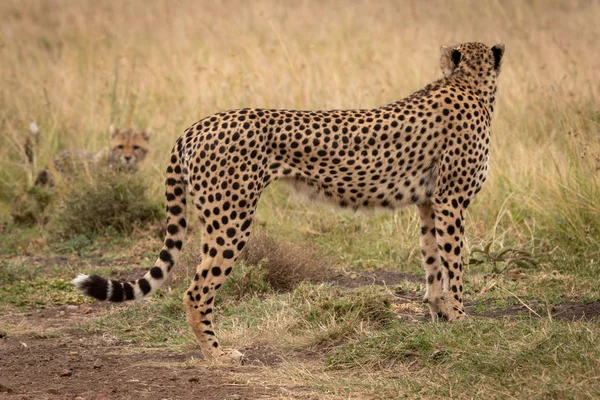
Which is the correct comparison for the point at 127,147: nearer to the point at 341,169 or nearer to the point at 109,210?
the point at 109,210

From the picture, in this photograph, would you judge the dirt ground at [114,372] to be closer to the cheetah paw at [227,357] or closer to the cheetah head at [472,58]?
the cheetah paw at [227,357]

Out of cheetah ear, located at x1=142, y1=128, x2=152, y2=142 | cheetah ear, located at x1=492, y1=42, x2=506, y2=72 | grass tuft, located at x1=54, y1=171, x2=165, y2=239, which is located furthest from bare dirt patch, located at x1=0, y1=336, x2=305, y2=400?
cheetah ear, located at x1=142, y1=128, x2=152, y2=142

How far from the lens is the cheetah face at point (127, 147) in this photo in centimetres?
765

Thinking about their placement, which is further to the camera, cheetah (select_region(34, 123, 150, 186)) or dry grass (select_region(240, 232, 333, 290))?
cheetah (select_region(34, 123, 150, 186))

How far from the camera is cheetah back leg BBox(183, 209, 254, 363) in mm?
3984

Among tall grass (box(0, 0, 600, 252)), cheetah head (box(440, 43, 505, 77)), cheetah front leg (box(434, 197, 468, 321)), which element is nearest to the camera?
cheetah front leg (box(434, 197, 468, 321))

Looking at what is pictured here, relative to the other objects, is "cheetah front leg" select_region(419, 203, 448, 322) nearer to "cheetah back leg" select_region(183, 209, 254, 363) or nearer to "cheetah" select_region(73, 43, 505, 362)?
"cheetah" select_region(73, 43, 505, 362)

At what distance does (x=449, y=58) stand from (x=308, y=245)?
1694mm

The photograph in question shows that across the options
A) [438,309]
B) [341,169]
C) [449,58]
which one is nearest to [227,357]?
[341,169]

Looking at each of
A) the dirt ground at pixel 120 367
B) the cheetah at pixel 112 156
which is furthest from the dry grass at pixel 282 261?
the cheetah at pixel 112 156

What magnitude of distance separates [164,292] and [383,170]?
1.60m

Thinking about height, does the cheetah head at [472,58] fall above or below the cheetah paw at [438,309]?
above

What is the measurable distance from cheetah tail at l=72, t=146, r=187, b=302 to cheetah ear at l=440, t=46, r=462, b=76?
1.46m

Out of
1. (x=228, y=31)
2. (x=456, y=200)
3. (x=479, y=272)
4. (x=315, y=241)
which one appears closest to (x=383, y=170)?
(x=456, y=200)
